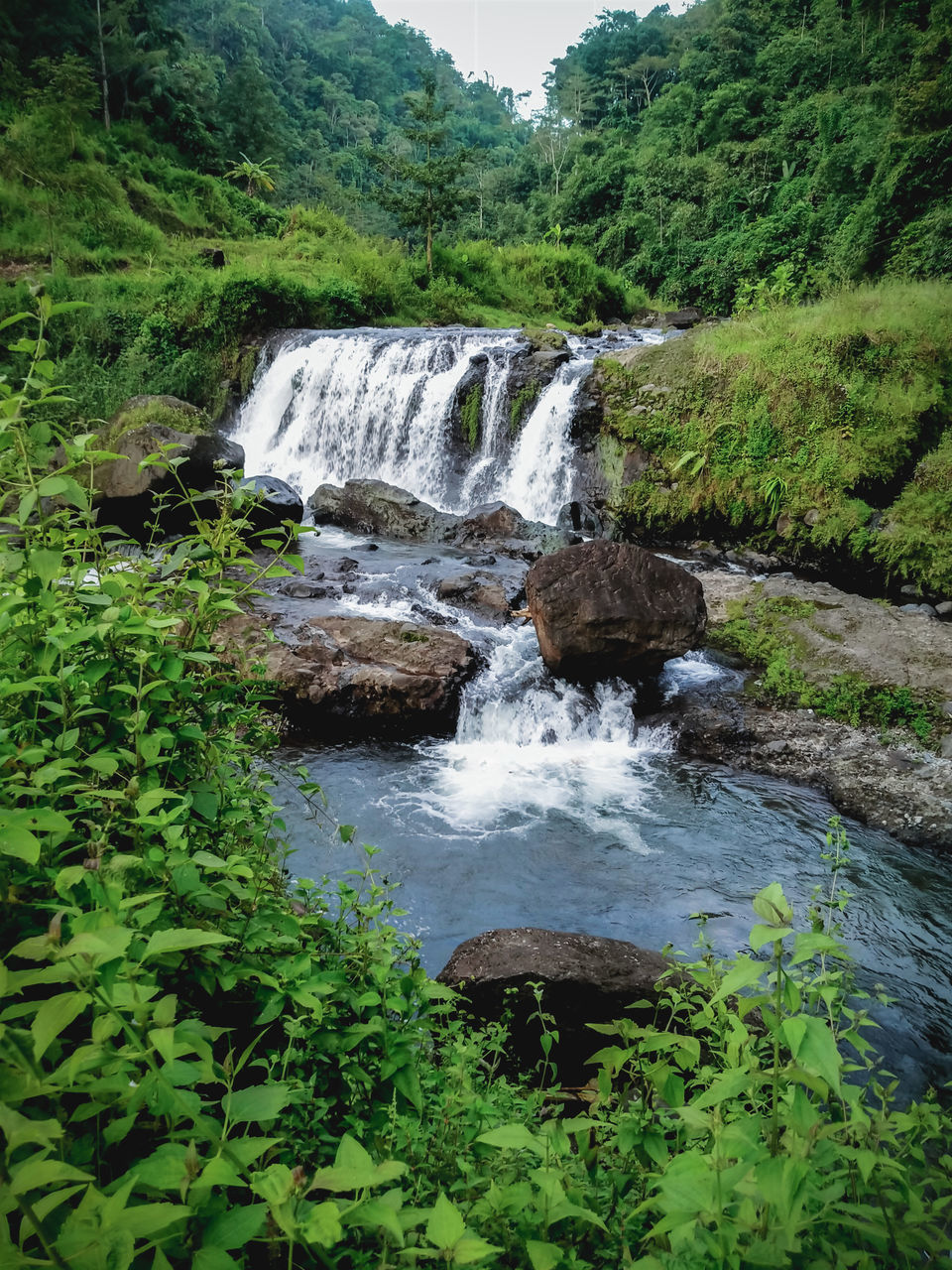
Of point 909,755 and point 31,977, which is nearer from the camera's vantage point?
point 31,977

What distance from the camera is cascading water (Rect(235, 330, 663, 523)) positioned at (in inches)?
521

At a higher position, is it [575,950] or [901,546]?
[901,546]

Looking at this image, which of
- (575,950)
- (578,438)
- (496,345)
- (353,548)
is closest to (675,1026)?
(575,950)

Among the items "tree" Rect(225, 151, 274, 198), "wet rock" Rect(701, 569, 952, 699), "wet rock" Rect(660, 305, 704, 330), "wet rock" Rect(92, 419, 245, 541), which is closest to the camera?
"wet rock" Rect(701, 569, 952, 699)

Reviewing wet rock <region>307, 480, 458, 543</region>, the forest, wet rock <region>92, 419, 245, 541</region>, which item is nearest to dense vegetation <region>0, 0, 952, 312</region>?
the forest

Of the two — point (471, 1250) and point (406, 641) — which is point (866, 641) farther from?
point (471, 1250)

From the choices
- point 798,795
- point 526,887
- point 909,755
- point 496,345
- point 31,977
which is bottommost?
point 526,887

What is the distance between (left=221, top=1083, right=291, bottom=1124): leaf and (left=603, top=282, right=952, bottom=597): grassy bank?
33.1ft

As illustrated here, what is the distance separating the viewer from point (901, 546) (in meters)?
Result: 9.34

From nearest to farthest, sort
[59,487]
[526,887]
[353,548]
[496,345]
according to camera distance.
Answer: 1. [59,487]
2. [526,887]
3. [353,548]
4. [496,345]

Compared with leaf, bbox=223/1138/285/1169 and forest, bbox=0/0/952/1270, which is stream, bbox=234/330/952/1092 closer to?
forest, bbox=0/0/952/1270

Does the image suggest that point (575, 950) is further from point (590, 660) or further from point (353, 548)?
point (353, 548)

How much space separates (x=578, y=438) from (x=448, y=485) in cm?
270

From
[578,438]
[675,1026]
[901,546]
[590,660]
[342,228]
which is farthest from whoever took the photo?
[342,228]
